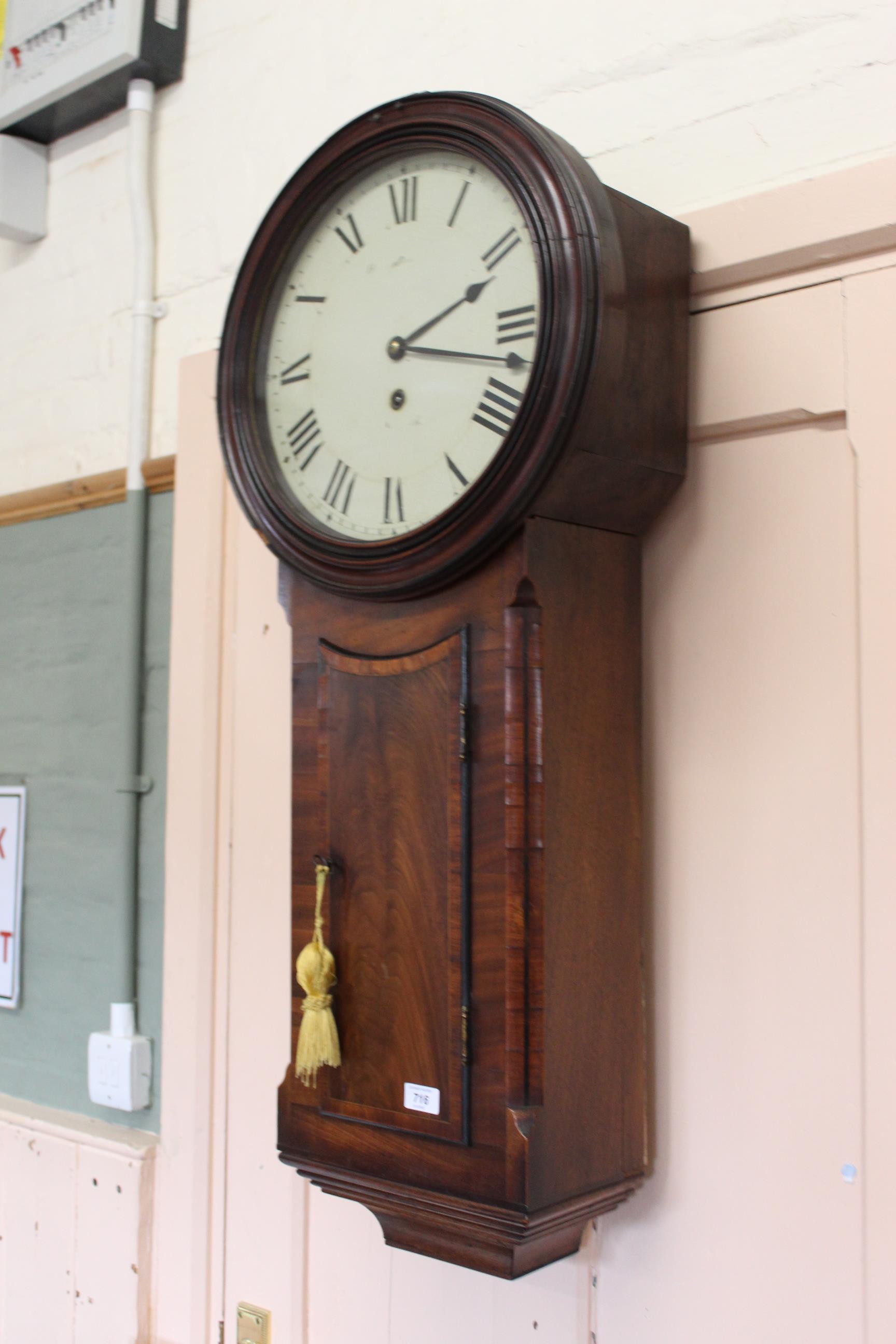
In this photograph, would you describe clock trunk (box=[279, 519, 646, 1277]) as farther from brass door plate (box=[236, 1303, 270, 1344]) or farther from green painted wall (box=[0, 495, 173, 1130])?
green painted wall (box=[0, 495, 173, 1130])

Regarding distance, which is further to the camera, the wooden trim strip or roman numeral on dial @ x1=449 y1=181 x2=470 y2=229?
the wooden trim strip

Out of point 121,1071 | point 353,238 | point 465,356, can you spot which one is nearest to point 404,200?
point 353,238

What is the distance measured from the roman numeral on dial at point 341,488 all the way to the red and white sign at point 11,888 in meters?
0.82

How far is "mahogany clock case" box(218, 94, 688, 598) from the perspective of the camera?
0.91m

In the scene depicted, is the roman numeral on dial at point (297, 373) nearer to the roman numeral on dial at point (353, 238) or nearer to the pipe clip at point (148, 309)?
the roman numeral on dial at point (353, 238)

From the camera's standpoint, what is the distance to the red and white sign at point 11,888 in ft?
5.39

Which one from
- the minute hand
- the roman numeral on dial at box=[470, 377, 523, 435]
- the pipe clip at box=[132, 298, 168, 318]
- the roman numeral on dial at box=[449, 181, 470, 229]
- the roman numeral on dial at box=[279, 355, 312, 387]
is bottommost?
the roman numeral on dial at box=[470, 377, 523, 435]

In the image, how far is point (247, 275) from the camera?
114 cm

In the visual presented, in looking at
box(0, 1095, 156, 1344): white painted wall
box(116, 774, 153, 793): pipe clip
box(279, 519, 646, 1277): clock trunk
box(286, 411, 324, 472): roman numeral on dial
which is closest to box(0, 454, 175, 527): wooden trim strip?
box(116, 774, 153, 793): pipe clip

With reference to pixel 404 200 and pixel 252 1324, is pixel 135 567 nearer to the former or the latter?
pixel 404 200

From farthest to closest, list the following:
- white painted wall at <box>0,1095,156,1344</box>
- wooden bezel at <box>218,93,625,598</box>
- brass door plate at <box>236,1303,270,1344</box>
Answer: white painted wall at <box>0,1095,156,1344</box>, brass door plate at <box>236,1303,270,1344</box>, wooden bezel at <box>218,93,625,598</box>

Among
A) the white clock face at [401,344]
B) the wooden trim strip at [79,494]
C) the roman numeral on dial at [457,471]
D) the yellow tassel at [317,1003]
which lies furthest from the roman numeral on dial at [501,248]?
the wooden trim strip at [79,494]

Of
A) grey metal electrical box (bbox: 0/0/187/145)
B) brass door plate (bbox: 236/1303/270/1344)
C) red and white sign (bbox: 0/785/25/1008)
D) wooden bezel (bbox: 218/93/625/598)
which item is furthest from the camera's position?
red and white sign (bbox: 0/785/25/1008)

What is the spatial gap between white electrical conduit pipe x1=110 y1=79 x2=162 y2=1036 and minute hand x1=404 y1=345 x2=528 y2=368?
64cm
